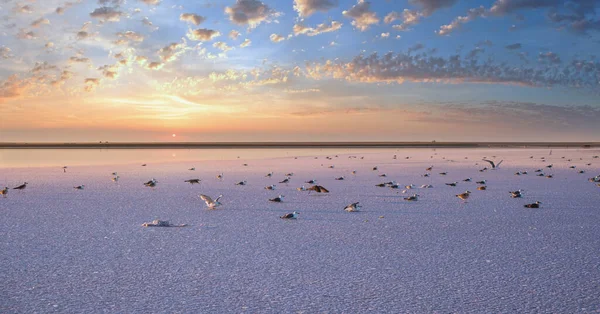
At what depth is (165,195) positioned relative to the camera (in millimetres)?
16078

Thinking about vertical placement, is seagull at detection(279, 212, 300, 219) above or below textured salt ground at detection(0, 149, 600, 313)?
above

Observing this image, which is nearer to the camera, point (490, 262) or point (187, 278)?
point (187, 278)

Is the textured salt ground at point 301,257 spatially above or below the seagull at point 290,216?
→ below

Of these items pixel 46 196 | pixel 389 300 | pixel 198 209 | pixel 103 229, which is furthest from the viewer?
pixel 46 196

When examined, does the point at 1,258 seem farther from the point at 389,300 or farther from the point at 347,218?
the point at 347,218

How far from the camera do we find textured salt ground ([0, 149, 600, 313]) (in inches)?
216

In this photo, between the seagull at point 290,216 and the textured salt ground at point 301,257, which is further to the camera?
the seagull at point 290,216

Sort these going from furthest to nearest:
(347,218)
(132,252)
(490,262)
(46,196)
A: 1. (46,196)
2. (347,218)
3. (132,252)
4. (490,262)

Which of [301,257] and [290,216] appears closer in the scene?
[301,257]

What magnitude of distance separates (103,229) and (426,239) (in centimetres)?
703

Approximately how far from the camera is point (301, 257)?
750 centimetres

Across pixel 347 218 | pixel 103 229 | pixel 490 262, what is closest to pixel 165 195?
pixel 103 229

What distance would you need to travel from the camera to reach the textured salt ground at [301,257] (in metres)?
5.48

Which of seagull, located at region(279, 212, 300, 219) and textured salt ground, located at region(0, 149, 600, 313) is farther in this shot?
seagull, located at region(279, 212, 300, 219)
